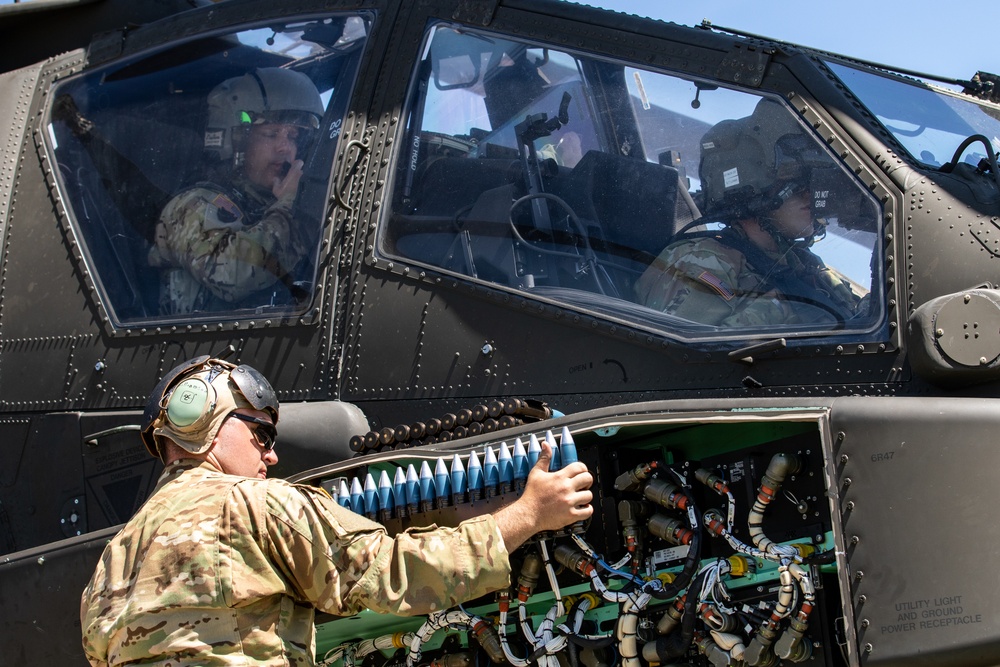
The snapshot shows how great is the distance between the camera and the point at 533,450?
3.38 m

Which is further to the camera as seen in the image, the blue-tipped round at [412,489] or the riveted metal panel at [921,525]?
the blue-tipped round at [412,489]

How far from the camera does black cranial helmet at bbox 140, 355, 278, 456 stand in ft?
10.9

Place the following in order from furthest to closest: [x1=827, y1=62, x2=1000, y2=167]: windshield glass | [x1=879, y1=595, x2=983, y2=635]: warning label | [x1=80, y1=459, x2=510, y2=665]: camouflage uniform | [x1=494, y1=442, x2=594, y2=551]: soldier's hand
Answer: [x1=827, y1=62, x2=1000, y2=167]: windshield glass → [x1=494, y1=442, x2=594, y2=551]: soldier's hand → [x1=80, y1=459, x2=510, y2=665]: camouflage uniform → [x1=879, y1=595, x2=983, y2=635]: warning label

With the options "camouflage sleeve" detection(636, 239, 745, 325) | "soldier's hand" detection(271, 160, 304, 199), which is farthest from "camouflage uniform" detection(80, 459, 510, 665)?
"soldier's hand" detection(271, 160, 304, 199)

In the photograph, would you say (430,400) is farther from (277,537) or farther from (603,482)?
(277,537)

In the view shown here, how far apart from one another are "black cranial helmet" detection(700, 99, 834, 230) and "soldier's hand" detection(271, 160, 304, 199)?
168 cm

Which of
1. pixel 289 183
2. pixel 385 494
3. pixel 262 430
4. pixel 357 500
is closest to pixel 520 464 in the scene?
pixel 385 494

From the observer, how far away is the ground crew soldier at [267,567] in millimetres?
2982

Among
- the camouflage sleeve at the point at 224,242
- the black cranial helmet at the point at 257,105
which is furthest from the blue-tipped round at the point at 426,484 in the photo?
the black cranial helmet at the point at 257,105

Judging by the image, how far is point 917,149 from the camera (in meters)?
3.81

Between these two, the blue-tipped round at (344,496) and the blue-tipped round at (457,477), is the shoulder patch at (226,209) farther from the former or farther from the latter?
the blue-tipped round at (457,477)

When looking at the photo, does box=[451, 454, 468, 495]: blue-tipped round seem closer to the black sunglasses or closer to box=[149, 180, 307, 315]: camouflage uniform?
the black sunglasses

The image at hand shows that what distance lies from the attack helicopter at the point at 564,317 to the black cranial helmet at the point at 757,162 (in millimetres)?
12

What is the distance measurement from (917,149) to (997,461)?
131 centimetres
